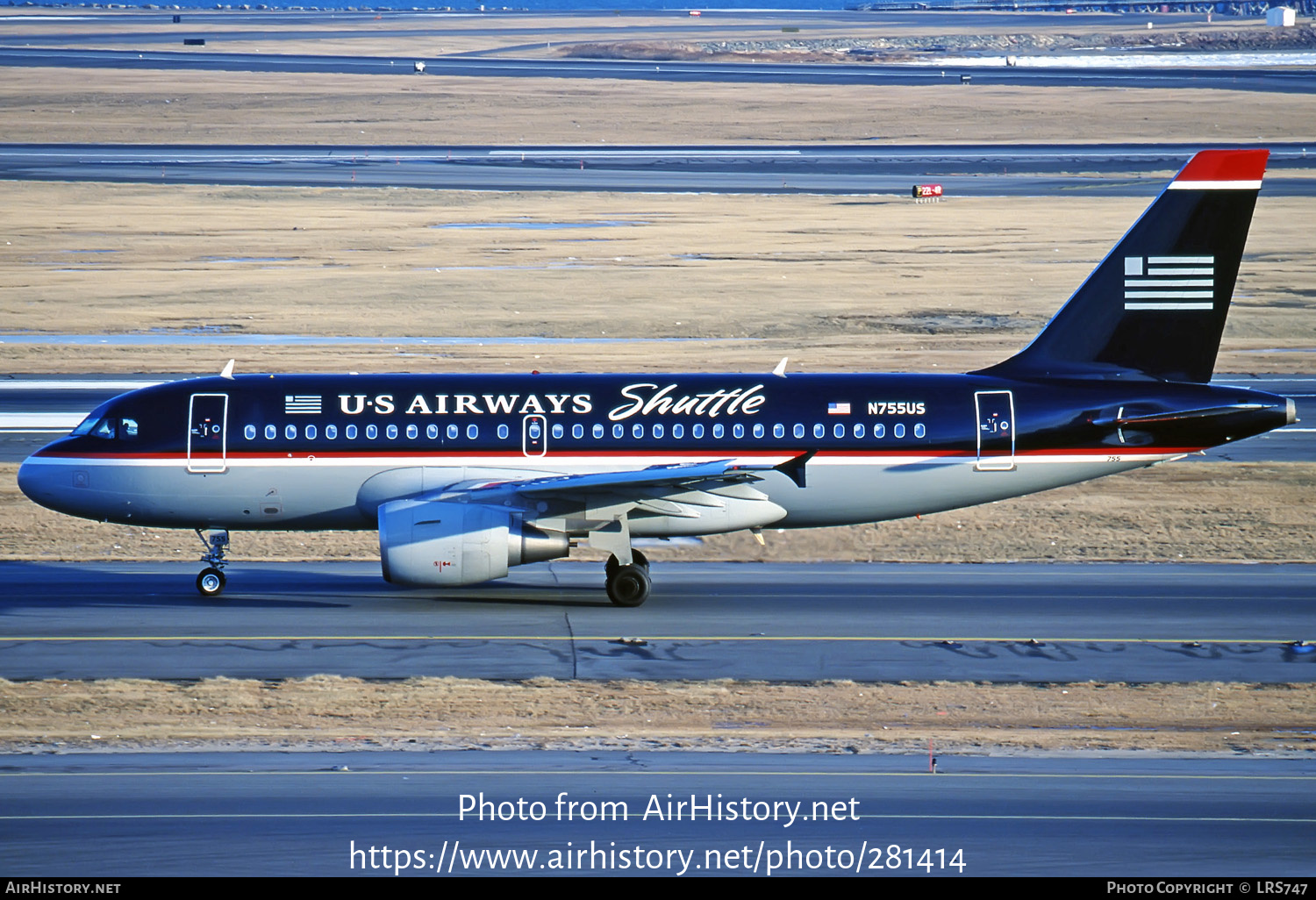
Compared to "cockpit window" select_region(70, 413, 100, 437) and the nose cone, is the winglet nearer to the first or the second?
"cockpit window" select_region(70, 413, 100, 437)

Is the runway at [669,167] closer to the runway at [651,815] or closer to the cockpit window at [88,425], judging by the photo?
the cockpit window at [88,425]

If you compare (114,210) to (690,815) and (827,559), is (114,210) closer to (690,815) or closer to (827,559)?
(827,559)

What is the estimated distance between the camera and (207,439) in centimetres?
3023

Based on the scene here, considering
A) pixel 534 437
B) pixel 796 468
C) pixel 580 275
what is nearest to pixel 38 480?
pixel 534 437

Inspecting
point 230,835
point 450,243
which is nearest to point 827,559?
point 230,835

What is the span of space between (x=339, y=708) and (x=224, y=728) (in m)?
1.79

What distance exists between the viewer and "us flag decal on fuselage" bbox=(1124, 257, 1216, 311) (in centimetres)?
3178

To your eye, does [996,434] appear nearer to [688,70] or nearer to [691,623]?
[691,623]

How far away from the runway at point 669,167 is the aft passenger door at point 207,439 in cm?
7034

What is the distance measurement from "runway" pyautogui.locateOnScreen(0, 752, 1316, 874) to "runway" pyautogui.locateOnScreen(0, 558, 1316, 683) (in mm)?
4454

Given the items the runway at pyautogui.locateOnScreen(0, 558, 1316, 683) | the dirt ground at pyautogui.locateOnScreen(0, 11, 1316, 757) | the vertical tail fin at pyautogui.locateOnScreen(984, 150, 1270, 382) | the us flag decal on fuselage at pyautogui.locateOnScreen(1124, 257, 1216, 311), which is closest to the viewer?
the dirt ground at pyautogui.locateOnScreen(0, 11, 1316, 757)

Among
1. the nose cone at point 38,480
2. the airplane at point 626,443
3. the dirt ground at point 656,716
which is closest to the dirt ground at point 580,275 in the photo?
the airplane at point 626,443

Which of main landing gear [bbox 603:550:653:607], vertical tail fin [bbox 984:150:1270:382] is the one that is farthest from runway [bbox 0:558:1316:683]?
vertical tail fin [bbox 984:150:1270:382]

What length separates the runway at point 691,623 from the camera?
85.4 feet
